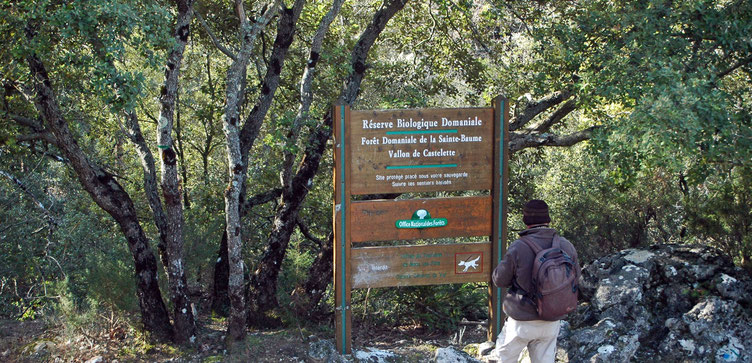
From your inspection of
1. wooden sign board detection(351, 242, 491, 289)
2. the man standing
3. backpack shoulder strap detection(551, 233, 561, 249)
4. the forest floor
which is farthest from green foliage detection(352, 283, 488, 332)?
backpack shoulder strap detection(551, 233, 561, 249)

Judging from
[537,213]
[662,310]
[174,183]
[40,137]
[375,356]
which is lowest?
[375,356]

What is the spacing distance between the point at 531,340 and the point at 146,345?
4473mm

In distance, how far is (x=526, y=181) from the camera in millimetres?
11000

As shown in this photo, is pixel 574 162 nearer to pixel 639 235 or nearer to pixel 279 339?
pixel 639 235

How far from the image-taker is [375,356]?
648 cm

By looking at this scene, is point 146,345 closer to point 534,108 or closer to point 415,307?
point 415,307

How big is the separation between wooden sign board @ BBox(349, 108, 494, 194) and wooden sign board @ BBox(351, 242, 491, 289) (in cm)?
62

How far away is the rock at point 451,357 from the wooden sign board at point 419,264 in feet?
2.29

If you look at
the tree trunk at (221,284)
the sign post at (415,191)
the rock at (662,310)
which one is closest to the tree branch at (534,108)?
the rock at (662,310)

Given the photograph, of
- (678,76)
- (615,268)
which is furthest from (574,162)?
(678,76)

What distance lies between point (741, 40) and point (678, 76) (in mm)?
1272

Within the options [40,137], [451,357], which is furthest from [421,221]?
[40,137]

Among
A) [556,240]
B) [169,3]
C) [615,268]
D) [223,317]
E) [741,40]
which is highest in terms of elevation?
[169,3]

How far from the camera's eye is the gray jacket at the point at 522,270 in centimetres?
446
